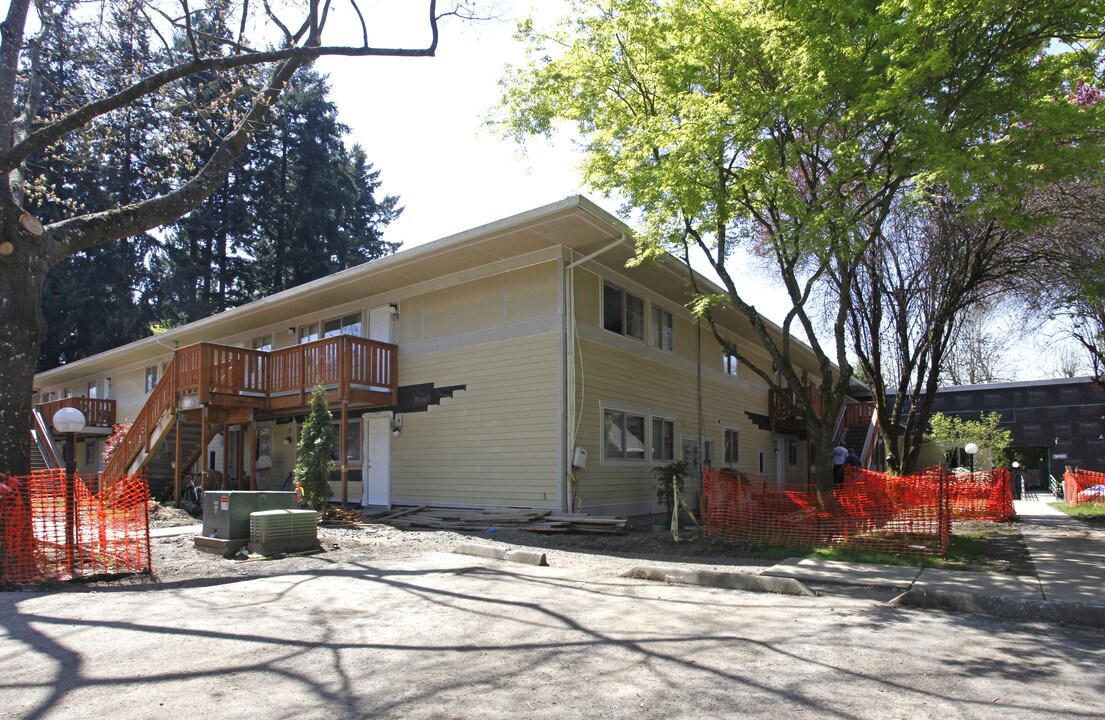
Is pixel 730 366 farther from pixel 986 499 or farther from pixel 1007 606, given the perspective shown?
pixel 1007 606

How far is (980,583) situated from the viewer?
23.9ft

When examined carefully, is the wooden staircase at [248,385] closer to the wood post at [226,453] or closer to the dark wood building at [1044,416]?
the wood post at [226,453]

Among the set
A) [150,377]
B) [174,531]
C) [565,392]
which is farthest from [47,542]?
[150,377]

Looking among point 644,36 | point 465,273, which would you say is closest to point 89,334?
point 465,273

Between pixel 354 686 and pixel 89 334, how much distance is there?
41696 millimetres

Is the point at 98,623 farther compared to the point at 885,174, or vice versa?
the point at 885,174

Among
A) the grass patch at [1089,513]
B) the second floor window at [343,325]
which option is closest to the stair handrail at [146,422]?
the second floor window at [343,325]

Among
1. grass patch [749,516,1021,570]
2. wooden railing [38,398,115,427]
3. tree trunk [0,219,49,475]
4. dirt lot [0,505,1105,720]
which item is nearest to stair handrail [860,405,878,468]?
grass patch [749,516,1021,570]

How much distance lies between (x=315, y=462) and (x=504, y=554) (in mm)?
5994

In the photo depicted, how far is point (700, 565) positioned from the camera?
890cm

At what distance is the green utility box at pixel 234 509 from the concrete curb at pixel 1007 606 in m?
8.30

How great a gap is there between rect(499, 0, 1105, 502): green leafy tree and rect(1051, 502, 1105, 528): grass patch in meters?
8.51

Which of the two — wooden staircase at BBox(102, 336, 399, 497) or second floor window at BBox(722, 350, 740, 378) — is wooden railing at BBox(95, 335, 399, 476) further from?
second floor window at BBox(722, 350, 740, 378)

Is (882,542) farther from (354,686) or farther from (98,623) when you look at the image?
(98,623)
